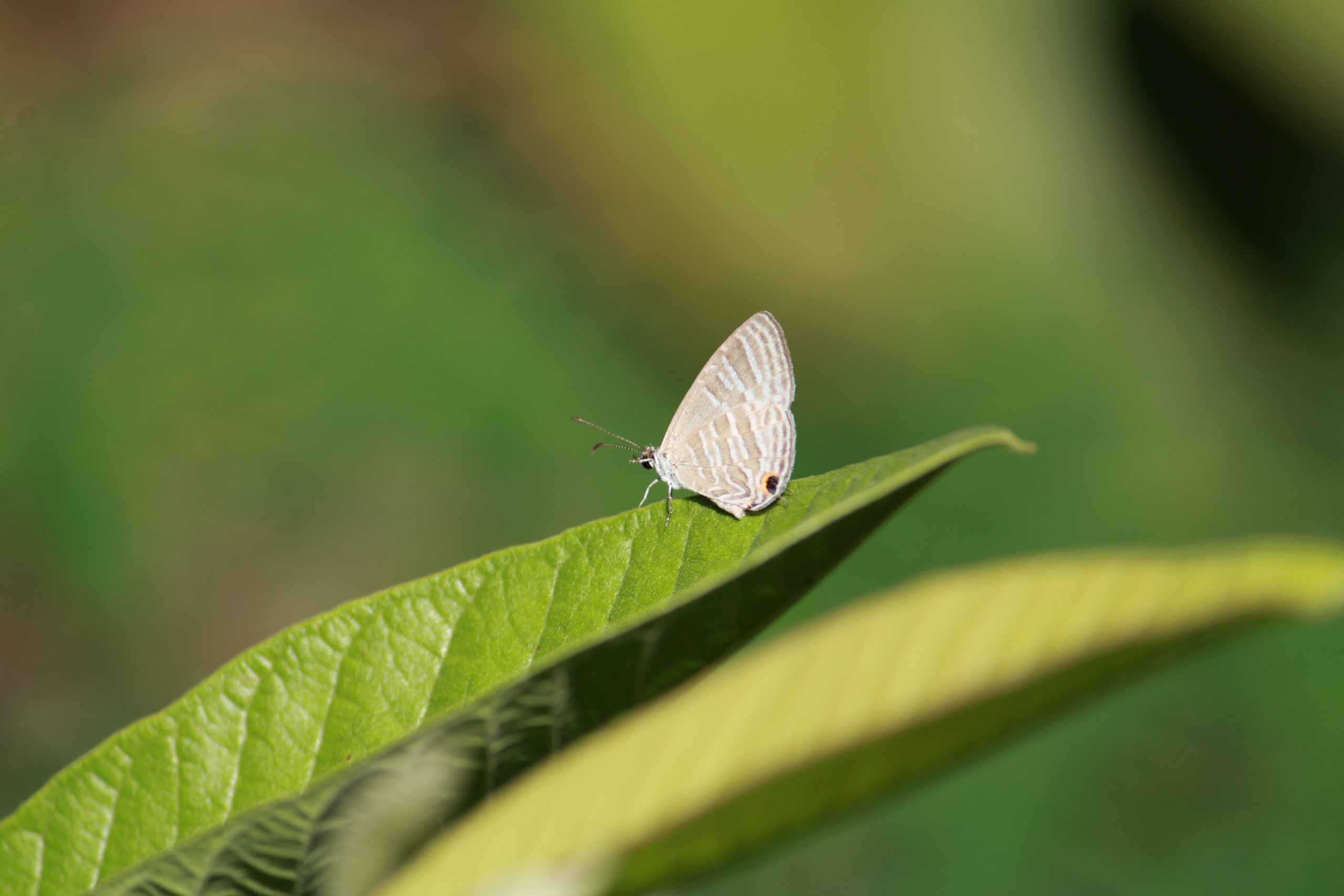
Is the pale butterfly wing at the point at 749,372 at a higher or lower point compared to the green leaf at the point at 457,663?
higher

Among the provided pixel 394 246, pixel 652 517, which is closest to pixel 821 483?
pixel 652 517

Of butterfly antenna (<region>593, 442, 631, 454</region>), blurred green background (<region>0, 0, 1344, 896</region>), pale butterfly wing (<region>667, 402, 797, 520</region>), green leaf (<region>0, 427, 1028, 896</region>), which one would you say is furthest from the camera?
blurred green background (<region>0, 0, 1344, 896</region>)

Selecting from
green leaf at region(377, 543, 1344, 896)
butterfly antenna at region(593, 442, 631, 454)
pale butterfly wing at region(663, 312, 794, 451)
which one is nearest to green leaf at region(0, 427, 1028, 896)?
green leaf at region(377, 543, 1344, 896)

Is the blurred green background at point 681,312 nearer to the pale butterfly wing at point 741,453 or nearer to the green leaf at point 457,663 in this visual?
the pale butterfly wing at point 741,453

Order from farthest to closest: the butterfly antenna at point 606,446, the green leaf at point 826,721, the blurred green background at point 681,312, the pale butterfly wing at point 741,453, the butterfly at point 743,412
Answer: the blurred green background at point 681,312
the butterfly antenna at point 606,446
the butterfly at point 743,412
the pale butterfly wing at point 741,453
the green leaf at point 826,721

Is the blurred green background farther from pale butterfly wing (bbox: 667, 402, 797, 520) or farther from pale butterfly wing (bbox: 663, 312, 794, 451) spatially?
pale butterfly wing (bbox: 663, 312, 794, 451)

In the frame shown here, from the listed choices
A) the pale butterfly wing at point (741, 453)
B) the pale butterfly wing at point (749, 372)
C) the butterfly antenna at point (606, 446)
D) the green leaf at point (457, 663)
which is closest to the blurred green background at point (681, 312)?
the butterfly antenna at point (606, 446)

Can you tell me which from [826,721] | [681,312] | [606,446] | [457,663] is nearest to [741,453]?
[457,663]
